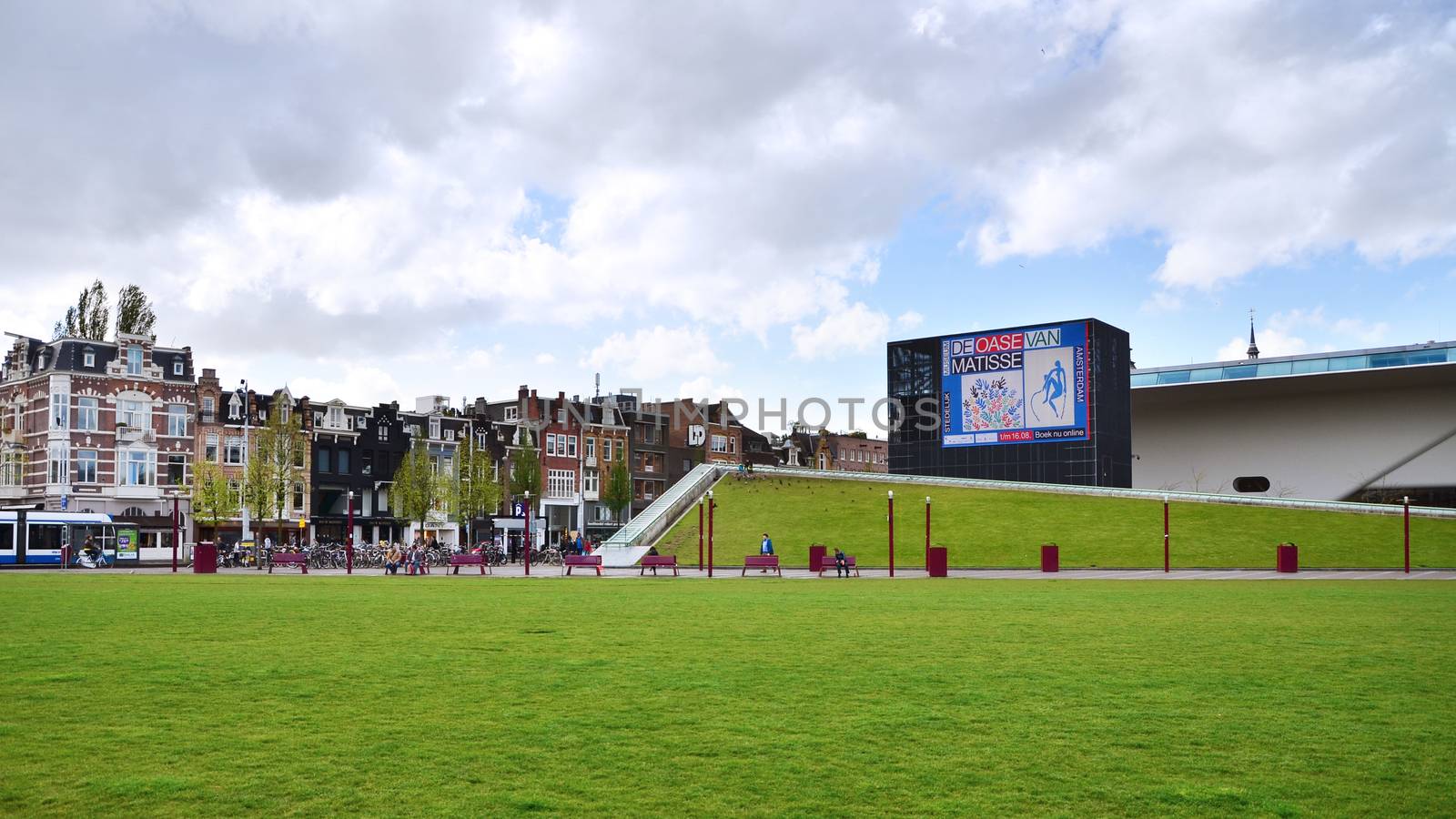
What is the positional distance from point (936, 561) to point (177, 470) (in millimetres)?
53102

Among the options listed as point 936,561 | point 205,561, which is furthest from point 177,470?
point 936,561

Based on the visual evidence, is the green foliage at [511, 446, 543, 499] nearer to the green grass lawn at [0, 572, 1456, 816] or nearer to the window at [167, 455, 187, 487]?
the window at [167, 455, 187, 487]

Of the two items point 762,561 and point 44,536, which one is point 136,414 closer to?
point 44,536

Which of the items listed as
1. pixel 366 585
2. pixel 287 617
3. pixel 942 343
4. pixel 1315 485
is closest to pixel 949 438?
pixel 942 343

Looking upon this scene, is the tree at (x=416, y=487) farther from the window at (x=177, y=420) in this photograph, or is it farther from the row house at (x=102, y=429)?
the window at (x=177, y=420)

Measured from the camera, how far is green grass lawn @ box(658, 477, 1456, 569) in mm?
52500

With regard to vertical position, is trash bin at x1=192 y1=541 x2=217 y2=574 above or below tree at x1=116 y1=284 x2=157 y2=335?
below

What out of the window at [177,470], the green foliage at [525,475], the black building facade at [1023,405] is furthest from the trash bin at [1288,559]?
the window at [177,470]

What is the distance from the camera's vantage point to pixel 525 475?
8925 centimetres

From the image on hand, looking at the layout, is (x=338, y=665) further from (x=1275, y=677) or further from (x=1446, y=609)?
(x=1446, y=609)

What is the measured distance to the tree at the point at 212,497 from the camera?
70.0 m

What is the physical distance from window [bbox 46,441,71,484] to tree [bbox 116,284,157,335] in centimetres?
807

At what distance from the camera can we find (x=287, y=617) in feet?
Answer: 64.2

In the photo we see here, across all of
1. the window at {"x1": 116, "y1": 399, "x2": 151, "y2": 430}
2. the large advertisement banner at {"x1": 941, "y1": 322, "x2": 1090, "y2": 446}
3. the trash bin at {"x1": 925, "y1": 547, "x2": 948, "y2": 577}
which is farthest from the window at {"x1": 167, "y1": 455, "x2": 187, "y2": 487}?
the trash bin at {"x1": 925, "y1": 547, "x2": 948, "y2": 577}
